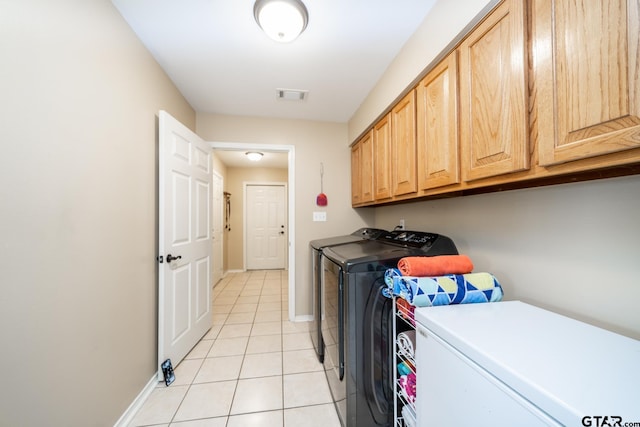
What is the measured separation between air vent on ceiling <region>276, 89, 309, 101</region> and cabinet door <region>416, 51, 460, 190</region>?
115 cm

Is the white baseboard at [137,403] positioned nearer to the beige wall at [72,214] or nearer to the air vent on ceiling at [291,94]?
the beige wall at [72,214]

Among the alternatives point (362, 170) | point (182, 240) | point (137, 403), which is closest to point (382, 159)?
point (362, 170)

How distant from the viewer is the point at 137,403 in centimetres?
146

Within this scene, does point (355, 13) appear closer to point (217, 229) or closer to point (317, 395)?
point (317, 395)

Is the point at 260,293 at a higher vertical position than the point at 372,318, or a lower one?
lower

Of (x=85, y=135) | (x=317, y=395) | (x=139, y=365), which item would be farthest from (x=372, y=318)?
(x=85, y=135)

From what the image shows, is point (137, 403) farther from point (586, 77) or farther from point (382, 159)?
point (586, 77)

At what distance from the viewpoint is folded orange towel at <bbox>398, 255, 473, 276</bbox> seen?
1.04m

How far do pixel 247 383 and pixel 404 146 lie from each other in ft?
6.75

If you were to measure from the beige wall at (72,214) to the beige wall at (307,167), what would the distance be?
109cm

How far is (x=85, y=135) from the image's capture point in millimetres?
1117

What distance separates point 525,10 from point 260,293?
12.8 ft

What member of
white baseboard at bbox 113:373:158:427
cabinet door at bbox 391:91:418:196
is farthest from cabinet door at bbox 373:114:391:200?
white baseboard at bbox 113:373:158:427

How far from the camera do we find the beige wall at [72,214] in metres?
0.82
